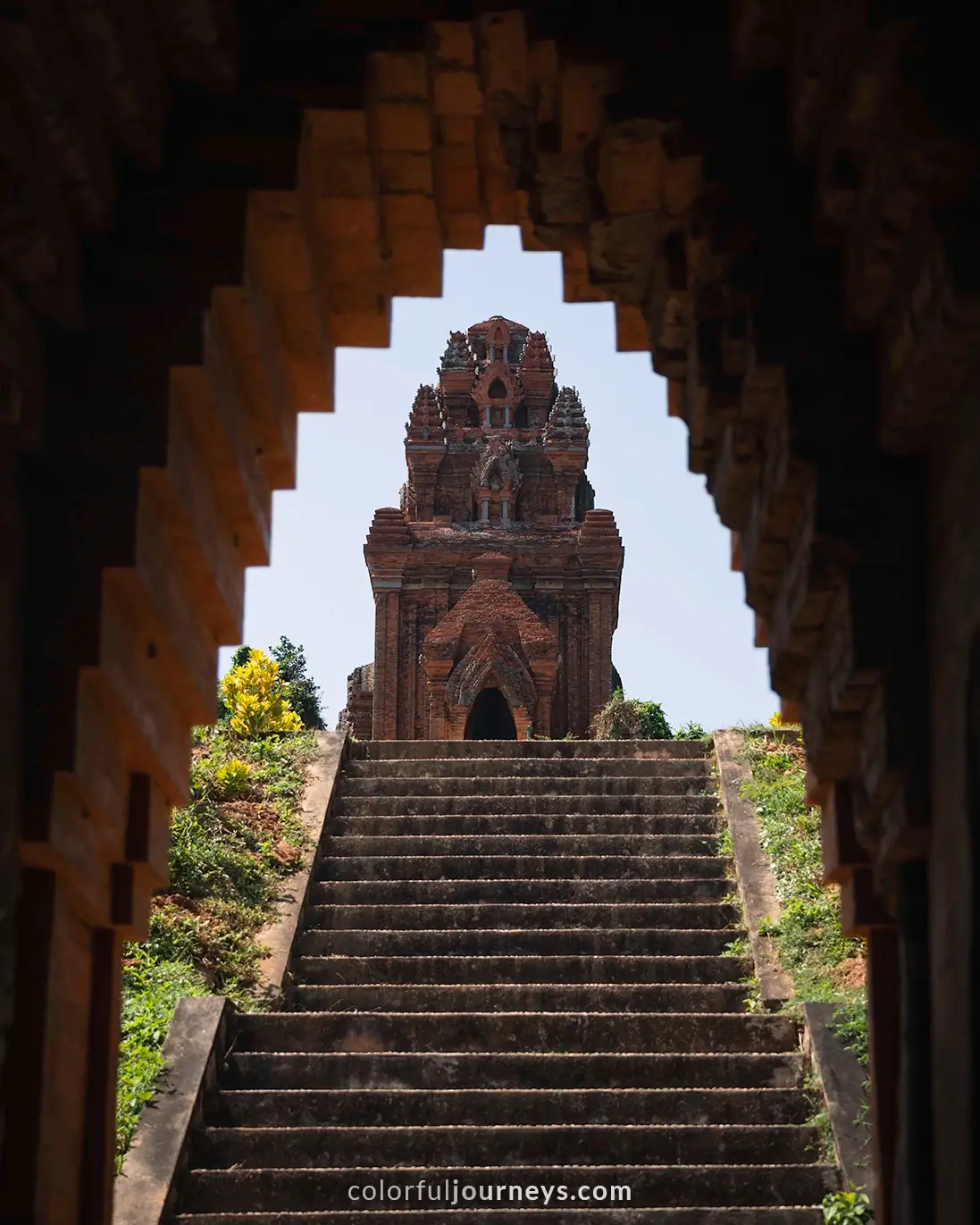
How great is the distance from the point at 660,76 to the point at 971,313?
174 centimetres

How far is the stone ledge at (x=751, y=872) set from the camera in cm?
960

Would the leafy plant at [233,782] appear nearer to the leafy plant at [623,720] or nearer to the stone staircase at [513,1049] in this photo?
the stone staircase at [513,1049]

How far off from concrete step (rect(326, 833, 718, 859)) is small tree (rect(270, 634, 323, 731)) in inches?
665

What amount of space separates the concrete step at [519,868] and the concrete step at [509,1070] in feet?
8.84

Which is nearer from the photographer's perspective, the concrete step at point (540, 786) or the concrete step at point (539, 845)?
the concrete step at point (539, 845)

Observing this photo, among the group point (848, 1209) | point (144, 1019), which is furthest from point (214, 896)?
point (848, 1209)

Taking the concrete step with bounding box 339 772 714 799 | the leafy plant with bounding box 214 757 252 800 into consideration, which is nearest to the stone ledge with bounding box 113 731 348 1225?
the leafy plant with bounding box 214 757 252 800

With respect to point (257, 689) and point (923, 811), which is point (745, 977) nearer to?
point (923, 811)

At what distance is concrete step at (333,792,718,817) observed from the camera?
12.6 meters

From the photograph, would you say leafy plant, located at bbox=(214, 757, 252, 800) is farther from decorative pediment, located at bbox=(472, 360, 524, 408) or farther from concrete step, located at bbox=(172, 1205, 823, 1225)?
decorative pediment, located at bbox=(472, 360, 524, 408)

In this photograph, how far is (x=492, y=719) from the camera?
1054 inches

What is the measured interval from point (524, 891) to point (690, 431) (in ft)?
18.6

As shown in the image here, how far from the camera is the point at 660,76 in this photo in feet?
17.4

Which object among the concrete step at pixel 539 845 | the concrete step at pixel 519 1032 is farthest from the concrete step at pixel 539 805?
the concrete step at pixel 519 1032
